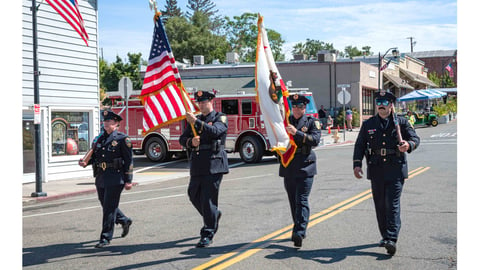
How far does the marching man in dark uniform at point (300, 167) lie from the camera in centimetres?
719

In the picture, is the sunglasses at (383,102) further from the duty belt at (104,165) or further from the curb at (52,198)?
the curb at (52,198)

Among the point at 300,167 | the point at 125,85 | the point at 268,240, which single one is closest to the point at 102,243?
the point at 268,240

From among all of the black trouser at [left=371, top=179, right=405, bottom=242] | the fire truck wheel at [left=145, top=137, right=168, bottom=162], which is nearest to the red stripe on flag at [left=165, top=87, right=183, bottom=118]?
the black trouser at [left=371, top=179, right=405, bottom=242]

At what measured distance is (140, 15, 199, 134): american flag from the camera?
765cm

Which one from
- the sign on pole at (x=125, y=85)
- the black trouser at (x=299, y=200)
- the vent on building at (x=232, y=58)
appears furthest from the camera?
the vent on building at (x=232, y=58)

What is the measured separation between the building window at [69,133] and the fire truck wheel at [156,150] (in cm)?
469

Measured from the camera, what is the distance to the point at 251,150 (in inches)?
786

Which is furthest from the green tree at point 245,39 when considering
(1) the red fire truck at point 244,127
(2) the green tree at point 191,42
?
(1) the red fire truck at point 244,127

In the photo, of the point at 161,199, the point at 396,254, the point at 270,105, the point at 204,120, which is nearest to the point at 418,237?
the point at 396,254

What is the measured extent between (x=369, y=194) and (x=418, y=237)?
3.78 metres

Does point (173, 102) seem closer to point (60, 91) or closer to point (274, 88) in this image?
point (274, 88)

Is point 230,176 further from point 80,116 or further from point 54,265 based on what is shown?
point 54,265

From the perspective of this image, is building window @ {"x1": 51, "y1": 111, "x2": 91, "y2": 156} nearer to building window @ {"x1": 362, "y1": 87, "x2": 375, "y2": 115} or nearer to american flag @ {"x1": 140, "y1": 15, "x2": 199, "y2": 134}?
american flag @ {"x1": 140, "y1": 15, "x2": 199, "y2": 134}

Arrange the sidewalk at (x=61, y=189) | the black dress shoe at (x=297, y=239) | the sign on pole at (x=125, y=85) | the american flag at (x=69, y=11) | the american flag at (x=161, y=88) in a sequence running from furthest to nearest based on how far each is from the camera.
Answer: the sign on pole at (x=125, y=85)
the sidewalk at (x=61, y=189)
the american flag at (x=69, y=11)
the american flag at (x=161, y=88)
the black dress shoe at (x=297, y=239)
